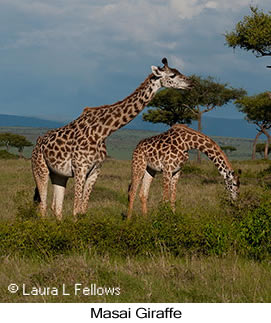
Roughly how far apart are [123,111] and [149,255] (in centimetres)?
293

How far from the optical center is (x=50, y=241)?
8.70 m

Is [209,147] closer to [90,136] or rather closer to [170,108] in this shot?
[90,136]

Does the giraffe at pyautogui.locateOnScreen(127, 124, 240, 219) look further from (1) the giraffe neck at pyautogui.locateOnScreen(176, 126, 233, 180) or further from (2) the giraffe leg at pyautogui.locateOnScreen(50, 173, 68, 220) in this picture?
(2) the giraffe leg at pyautogui.locateOnScreen(50, 173, 68, 220)

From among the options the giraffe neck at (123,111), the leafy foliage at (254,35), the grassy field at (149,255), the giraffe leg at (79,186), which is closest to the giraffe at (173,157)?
the grassy field at (149,255)

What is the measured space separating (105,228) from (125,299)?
2.43 metres

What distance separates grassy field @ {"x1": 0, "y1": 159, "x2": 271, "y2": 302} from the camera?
674 centimetres

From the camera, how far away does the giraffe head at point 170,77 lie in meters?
9.79

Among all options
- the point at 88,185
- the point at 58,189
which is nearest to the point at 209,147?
the point at 88,185

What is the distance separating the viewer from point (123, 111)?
10133mm

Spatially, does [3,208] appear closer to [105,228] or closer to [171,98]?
[105,228]

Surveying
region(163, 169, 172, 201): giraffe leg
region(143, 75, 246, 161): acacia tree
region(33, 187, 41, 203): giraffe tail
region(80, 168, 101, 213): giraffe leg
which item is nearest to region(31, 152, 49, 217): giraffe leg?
region(33, 187, 41, 203): giraffe tail

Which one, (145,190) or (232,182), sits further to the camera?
(145,190)

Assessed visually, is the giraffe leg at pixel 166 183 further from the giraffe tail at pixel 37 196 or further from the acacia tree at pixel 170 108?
the acacia tree at pixel 170 108

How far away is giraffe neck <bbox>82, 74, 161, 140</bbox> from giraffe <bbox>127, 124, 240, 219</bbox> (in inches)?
103
